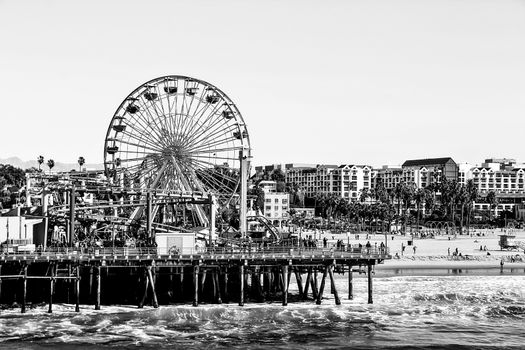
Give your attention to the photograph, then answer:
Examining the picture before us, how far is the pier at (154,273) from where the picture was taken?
6494cm

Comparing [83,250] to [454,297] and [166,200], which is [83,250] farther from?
[454,297]

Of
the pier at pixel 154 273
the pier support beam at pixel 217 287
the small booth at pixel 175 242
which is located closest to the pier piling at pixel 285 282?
the pier at pixel 154 273

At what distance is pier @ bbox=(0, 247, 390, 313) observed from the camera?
64.9 m

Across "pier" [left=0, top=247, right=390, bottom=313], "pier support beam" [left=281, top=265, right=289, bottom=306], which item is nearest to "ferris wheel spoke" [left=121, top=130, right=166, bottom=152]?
"pier" [left=0, top=247, right=390, bottom=313]

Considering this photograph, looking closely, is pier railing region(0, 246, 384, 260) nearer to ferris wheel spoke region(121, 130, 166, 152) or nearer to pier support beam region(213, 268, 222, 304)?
pier support beam region(213, 268, 222, 304)

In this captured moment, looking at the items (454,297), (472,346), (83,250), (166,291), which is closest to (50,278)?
(83,250)

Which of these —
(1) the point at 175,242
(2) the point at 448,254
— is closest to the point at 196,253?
(1) the point at 175,242

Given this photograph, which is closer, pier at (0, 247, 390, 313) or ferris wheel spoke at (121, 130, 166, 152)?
pier at (0, 247, 390, 313)

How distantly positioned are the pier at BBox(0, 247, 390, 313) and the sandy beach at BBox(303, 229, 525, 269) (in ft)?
117

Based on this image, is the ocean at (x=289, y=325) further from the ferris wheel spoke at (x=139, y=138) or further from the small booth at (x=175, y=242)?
the ferris wheel spoke at (x=139, y=138)

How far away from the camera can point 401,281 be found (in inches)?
3573

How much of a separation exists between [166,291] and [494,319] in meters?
25.9

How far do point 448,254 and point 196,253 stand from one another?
66.0m

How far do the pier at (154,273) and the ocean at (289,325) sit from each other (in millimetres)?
1627
